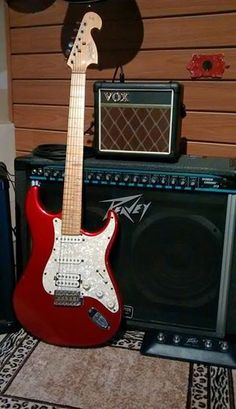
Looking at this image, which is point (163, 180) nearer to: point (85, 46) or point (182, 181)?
point (182, 181)

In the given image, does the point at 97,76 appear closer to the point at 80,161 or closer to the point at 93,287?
the point at 80,161

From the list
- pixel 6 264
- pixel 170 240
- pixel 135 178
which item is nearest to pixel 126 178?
pixel 135 178

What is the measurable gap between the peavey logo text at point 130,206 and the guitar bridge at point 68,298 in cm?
31

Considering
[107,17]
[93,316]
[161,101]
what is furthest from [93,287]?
[107,17]

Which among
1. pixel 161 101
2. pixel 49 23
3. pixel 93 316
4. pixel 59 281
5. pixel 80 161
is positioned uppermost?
pixel 49 23

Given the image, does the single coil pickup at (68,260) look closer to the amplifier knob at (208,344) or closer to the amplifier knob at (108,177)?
the amplifier knob at (108,177)

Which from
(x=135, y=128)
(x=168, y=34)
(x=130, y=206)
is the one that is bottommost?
(x=130, y=206)

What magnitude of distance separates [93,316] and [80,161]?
1.68ft

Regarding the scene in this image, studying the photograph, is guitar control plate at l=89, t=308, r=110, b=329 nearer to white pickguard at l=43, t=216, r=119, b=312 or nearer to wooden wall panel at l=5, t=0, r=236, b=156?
white pickguard at l=43, t=216, r=119, b=312

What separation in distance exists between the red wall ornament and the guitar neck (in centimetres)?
50

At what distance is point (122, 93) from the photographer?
1.25 metres

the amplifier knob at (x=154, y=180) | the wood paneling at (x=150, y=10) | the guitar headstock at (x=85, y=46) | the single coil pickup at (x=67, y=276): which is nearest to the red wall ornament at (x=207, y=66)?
the wood paneling at (x=150, y=10)

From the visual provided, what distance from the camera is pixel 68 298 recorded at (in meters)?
1.22

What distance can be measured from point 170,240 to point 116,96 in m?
0.52
